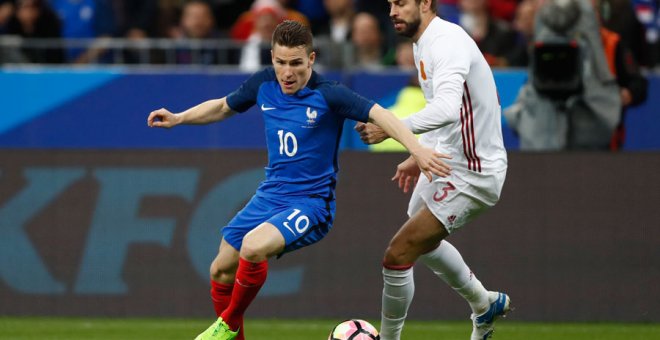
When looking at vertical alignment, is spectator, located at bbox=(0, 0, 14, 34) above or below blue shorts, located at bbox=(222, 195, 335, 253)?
below

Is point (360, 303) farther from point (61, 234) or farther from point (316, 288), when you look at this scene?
point (61, 234)

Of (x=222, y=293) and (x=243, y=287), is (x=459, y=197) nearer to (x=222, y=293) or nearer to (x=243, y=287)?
(x=243, y=287)

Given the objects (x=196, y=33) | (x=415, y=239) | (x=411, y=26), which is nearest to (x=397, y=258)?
(x=415, y=239)

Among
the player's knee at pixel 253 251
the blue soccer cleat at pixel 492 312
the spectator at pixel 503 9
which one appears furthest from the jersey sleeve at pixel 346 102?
the spectator at pixel 503 9

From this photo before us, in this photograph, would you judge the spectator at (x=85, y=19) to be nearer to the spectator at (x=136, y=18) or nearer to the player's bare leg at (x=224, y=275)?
the spectator at (x=136, y=18)

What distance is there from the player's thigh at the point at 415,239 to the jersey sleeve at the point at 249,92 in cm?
127

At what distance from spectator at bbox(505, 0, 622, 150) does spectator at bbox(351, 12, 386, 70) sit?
6.74ft

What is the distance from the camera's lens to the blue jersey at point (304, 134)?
7.74 meters

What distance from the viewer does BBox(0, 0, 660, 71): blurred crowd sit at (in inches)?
520

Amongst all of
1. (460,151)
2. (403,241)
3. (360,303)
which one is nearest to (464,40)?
(460,151)

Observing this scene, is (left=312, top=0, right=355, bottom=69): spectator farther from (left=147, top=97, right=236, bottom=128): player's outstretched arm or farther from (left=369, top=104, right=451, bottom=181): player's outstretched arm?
(left=369, top=104, right=451, bottom=181): player's outstretched arm

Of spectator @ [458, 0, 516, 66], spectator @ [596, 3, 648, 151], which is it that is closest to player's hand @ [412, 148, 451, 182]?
spectator @ [596, 3, 648, 151]

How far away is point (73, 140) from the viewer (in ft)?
43.9

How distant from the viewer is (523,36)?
1352 cm
